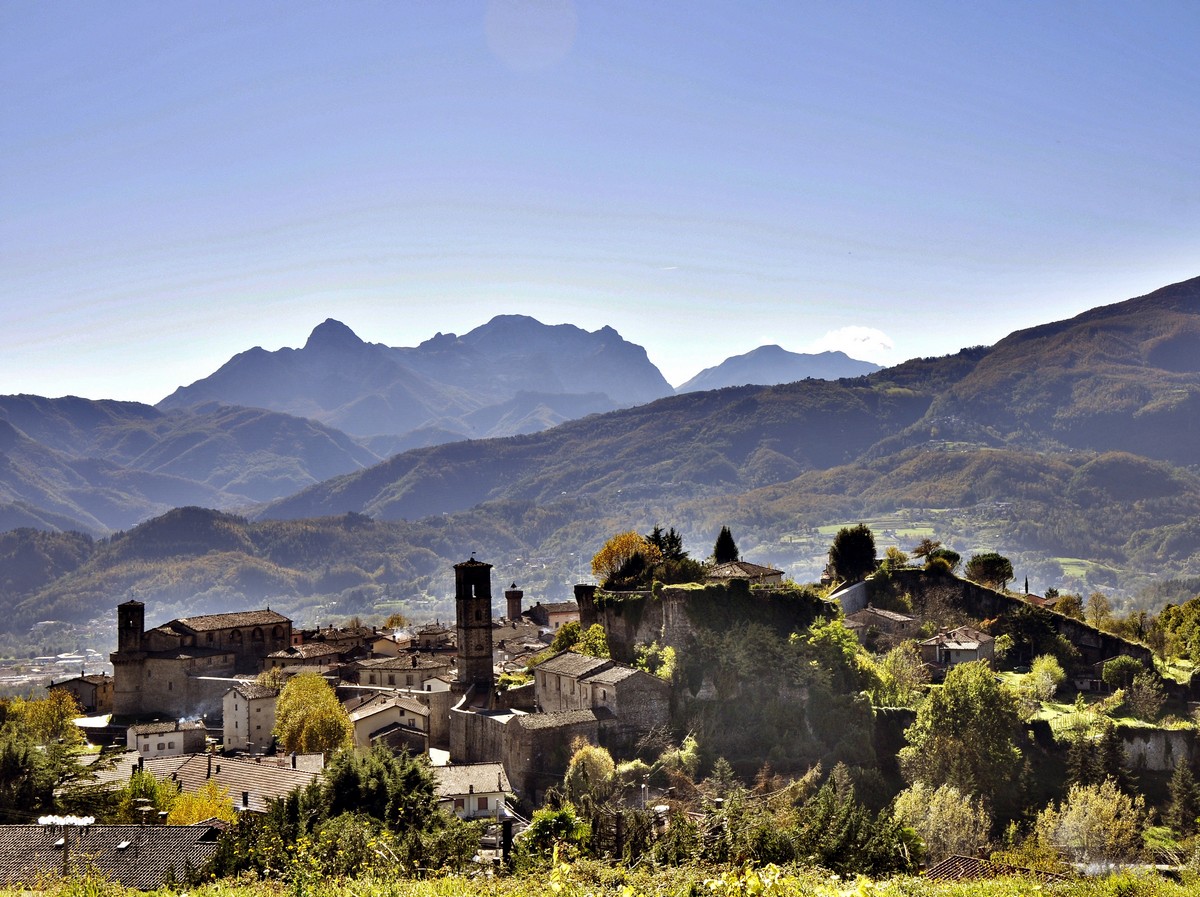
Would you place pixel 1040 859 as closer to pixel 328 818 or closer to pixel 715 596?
pixel 715 596

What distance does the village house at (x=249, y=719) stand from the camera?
207ft

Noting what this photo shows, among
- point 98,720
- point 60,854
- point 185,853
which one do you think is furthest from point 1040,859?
point 98,720

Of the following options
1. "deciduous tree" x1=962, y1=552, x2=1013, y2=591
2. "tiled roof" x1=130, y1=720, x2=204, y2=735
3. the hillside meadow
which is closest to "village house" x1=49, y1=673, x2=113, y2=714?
"tiled roof" x1=130, y1=720, x2=204, y2=735

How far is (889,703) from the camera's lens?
183 feet

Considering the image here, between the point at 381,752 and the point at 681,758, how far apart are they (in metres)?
16.6

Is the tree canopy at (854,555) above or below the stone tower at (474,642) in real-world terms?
above

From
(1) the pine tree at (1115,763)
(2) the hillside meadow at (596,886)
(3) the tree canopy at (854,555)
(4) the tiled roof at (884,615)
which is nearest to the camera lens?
(2) the hillside meadow at (596,886)

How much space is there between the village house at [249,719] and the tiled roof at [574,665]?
54.1 feet

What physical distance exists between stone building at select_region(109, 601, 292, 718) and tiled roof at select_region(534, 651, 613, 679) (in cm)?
2635

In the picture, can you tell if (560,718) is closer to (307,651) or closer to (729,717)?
(729,717)

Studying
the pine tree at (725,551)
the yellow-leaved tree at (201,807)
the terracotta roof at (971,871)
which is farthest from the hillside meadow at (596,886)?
the pine tree at (725,551)

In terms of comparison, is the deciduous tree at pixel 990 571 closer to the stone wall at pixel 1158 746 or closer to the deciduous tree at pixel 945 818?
the stone wall at pixel 1158 746

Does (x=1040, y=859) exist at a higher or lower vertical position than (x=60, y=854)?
lower

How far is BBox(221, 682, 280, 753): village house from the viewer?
6297 centimetres
